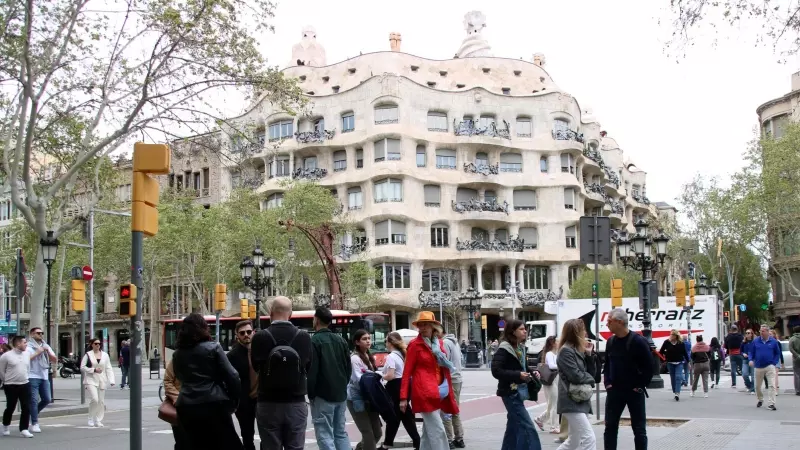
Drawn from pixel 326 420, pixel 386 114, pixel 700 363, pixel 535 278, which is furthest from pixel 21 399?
pixel 535 278

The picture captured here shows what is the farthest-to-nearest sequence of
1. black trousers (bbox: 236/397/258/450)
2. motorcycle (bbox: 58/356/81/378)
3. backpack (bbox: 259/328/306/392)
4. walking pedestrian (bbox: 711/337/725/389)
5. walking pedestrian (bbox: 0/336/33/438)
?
motorcycle (bbox: 58/356/81/378), walking pedestrian (bbox: 711/337/725/389), walking pedestrian (bbox: 0/336/33/438), black trousers (bbox: 236/397/258/450), backpack (bbox: 259/328/306/392)

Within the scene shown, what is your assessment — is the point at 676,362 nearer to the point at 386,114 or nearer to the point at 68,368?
the point at 68,368

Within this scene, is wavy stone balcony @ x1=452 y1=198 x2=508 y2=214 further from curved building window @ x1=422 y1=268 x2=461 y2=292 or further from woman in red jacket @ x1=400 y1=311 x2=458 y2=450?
woman in red jacket @ x1=400 y1=311 x2=458 y2=450

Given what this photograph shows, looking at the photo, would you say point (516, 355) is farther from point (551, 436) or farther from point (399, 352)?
point (551, 436)

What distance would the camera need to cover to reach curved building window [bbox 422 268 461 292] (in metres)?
62.7

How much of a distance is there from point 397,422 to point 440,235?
2067 inches

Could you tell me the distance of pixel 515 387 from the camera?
9.46 meters

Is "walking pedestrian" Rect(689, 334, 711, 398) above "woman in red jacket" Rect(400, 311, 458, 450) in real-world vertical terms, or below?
below

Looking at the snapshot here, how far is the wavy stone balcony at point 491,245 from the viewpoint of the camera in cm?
6344

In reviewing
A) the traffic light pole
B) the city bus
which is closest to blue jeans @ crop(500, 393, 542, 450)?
the traffic light pole

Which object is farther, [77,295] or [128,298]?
[77,295]

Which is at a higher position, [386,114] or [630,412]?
[386,114]

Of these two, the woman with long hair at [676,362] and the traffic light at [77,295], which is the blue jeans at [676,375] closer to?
the woman with long hair at [676,362]

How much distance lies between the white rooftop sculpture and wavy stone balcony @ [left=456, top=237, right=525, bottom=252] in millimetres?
18158
